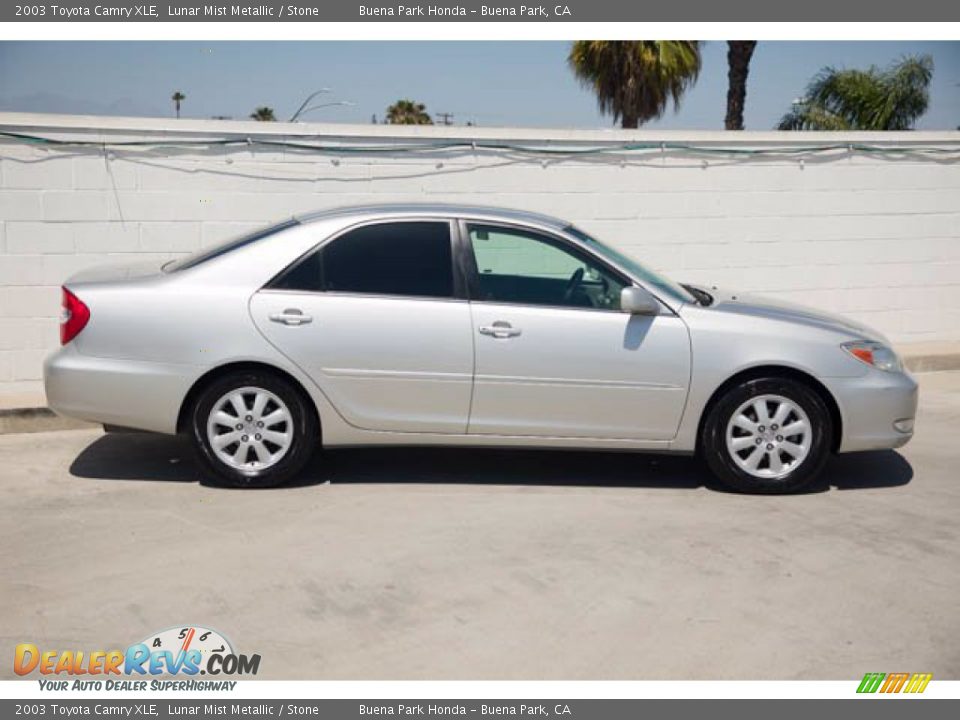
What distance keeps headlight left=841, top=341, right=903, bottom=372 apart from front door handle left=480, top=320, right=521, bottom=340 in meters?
1.86

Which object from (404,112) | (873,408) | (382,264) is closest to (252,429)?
(382,264)

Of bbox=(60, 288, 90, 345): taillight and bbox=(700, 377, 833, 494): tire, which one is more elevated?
bbox=(60, 288, 90, 345): taillight

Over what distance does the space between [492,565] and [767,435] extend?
6.57ft

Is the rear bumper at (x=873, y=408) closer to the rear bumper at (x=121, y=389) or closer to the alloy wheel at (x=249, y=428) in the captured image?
the alloy wheel at (x=249, y=428)

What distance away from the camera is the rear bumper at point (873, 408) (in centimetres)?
661

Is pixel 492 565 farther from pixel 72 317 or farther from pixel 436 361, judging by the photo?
pixel 72 317

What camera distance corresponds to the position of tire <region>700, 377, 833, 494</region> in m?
6.57

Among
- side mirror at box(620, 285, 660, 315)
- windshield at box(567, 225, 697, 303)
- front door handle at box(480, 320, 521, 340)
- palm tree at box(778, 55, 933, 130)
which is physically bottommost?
front door handle at box(480, 320, 521, 340)

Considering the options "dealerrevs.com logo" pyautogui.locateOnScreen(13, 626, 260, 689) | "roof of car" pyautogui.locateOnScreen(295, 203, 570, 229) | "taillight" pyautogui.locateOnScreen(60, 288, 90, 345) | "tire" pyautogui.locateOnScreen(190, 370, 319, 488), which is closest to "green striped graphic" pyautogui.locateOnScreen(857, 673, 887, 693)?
"dealerrevs.com logo" pyautogui.locateOnScreen(13, 626, 260, 689)

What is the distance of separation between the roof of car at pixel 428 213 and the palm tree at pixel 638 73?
17994 millimetres

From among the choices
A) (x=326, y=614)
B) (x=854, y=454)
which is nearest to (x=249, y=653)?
(x=326, y=614)

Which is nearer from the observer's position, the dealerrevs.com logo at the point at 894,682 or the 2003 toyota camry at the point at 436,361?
the dealerrevs.com logo at the point at 894,682

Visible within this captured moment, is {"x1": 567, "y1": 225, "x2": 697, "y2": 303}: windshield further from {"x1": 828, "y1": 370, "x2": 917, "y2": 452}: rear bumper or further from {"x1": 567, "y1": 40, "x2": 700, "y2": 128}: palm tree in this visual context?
{"x1": 567, "y1": 40, "x2": 700, "y2": 128}: palm tree

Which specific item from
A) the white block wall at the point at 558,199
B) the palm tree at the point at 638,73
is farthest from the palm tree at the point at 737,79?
the white block wall at the point at 558,199
